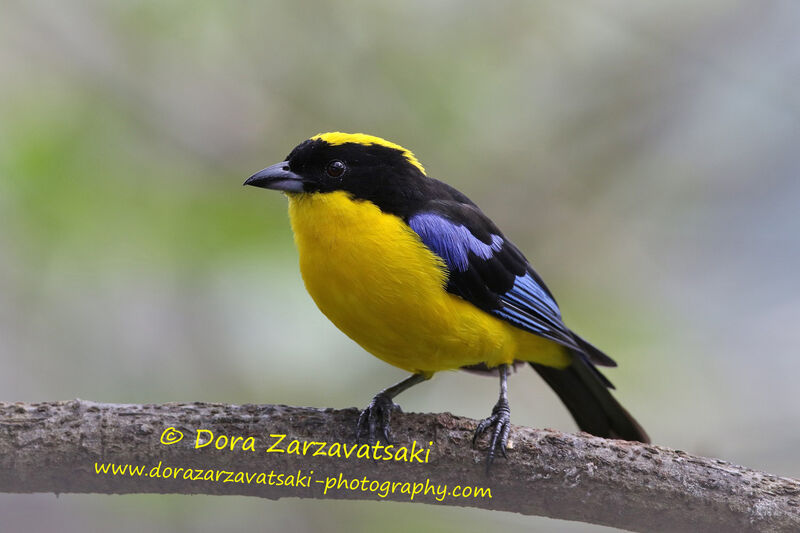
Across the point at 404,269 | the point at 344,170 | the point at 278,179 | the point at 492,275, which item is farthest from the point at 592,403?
the point at 278,179

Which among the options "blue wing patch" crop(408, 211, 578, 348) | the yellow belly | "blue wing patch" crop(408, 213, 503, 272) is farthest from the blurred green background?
"blue wing patch" crop(408, 213, 503, 272)

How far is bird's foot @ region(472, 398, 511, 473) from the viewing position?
3.41 m

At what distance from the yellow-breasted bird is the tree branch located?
0.52 ft

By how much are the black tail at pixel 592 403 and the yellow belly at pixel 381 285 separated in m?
0.91

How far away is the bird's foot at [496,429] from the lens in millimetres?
3410

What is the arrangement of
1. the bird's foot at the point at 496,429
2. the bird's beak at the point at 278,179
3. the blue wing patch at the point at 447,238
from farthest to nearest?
the blue wing patch at the point at 447,238 < the bird's beak at the point at 278,179 < the bird's foot at the point at 496,429

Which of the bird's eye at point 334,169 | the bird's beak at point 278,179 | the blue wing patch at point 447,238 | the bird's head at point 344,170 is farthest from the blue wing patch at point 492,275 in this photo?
the bird's beak at point 278,179

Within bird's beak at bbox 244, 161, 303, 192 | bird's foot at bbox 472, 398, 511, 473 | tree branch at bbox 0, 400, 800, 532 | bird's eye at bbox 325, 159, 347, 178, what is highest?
bird's eye at bbox 325, 159, 347, 178

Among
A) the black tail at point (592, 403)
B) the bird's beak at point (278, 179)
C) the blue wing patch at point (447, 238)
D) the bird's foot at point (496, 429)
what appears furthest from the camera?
the black tail at point (592, 403)

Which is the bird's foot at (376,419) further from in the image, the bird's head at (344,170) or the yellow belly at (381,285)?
the bird's head at (344,170)

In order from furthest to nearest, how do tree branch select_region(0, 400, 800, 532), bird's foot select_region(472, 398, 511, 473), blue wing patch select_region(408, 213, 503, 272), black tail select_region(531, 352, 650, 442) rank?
black tail select_region(531, 352, 650, 442) < blue wing patch select_region(408, 213, 503, 272) < bird's foot select_region(472, 398, 511, 473) < tree branch select_region(0, 400, 800, 532)

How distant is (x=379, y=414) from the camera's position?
3.63m

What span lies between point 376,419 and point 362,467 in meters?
0.27

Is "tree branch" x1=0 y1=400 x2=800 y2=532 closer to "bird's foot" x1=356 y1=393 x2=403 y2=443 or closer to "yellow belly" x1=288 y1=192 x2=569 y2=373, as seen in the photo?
"bird's foot" x1=356 y1=393 x2=403 y2=443
